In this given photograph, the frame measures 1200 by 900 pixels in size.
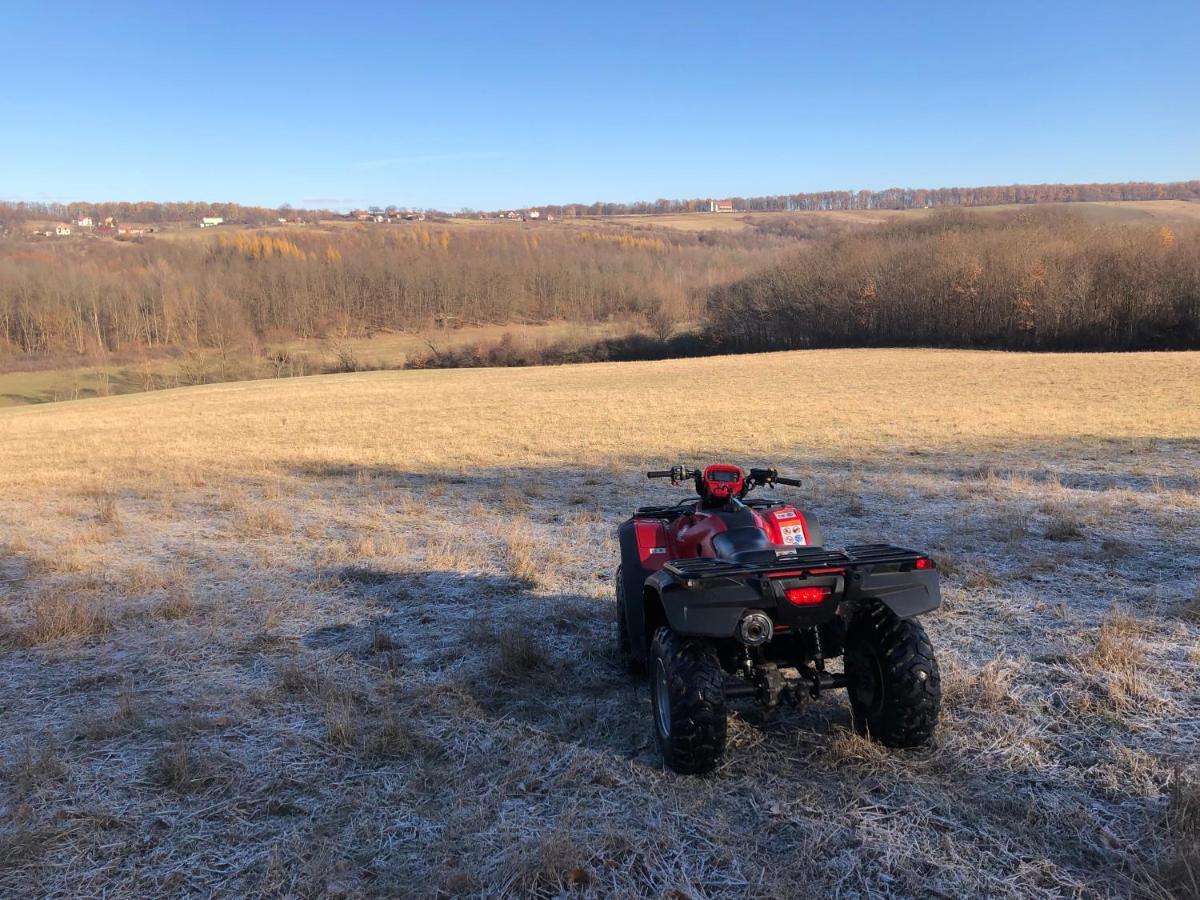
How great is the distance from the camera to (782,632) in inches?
163

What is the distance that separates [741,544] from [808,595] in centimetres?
62

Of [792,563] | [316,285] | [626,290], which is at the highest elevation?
[316,285]

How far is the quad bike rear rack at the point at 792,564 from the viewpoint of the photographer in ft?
11.9

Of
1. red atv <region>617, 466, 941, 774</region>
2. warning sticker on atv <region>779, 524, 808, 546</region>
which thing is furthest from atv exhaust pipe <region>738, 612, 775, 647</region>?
warning sticker on atv <region>779, 524, 808, 546</region>

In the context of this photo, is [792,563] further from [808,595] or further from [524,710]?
[524,710]

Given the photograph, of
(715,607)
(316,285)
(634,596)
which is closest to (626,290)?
(316,285)

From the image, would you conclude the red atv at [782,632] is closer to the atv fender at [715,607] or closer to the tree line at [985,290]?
the atv fender at [715,607]

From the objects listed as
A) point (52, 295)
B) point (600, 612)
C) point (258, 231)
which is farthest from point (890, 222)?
point (258, 231)

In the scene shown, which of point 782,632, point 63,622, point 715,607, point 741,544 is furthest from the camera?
point 63,622

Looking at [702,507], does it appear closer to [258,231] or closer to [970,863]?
[970,863]

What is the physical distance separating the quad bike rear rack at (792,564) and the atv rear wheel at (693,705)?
39 cm

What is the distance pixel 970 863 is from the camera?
319 centimetres

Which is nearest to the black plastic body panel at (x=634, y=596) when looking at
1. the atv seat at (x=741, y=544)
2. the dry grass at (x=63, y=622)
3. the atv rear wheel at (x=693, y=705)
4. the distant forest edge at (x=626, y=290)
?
the atv seat at (x=741, y=544)

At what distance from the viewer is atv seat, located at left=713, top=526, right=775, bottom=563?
4.00 m
